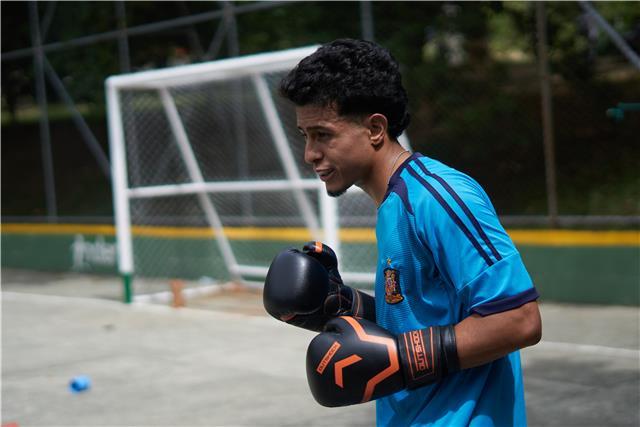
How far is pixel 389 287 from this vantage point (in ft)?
7.39

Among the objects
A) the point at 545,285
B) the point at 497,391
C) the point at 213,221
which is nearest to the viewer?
the point at 497,391

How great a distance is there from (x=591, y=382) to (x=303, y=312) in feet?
12.9

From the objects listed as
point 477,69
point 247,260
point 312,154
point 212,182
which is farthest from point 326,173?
point 477,69

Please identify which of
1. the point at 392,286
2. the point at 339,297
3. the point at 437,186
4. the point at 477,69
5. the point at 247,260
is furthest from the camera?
the point at 477,69

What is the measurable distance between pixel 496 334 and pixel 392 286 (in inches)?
11.8

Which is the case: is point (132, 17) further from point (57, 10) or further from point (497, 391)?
point (497, 391)

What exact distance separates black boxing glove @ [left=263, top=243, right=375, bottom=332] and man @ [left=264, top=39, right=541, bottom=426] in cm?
19

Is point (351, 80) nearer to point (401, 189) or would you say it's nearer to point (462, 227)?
point (401, 189)

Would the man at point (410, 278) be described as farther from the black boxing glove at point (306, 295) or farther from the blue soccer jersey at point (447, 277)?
the black boxing glove at point (306, 295)

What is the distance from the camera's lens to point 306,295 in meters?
2.47

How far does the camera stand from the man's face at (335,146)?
7.44ft

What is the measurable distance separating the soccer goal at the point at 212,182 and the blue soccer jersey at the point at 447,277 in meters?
6.43

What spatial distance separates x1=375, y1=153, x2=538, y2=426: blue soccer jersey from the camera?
206cm

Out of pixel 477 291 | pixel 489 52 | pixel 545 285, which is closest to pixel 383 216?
pixel 477 291
